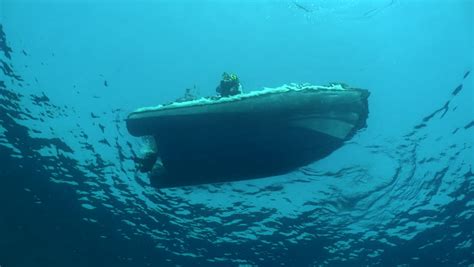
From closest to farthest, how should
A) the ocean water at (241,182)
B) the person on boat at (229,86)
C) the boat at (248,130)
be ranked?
the boat at (248,130), the person on boat at (229,86), the ocean water at (241,182)

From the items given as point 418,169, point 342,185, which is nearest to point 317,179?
point 342,185

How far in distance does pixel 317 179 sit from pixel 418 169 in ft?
12.0

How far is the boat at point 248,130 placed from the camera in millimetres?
7863

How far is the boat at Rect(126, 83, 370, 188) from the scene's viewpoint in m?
7.86

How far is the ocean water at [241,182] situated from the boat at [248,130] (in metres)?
3.05

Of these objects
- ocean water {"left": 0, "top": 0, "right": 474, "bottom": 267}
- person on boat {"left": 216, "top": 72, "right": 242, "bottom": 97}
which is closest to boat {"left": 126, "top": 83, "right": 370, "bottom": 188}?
person on boat {"left": 216, "top": 72, "right": 242, "bottom": 97}

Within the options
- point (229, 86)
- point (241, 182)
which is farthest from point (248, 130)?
point (241, 182)

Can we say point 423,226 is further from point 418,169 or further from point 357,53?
point 357,53

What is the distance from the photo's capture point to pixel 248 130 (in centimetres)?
823

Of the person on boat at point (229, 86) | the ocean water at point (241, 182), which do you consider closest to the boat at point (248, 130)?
the person on boat at point (229, 86)

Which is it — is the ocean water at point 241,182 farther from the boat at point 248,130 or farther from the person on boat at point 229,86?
the boat at point 248,130

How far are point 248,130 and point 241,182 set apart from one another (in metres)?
5.80

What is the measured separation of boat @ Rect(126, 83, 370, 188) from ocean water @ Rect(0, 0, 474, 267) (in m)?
3.05

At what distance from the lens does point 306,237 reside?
16531 mm
